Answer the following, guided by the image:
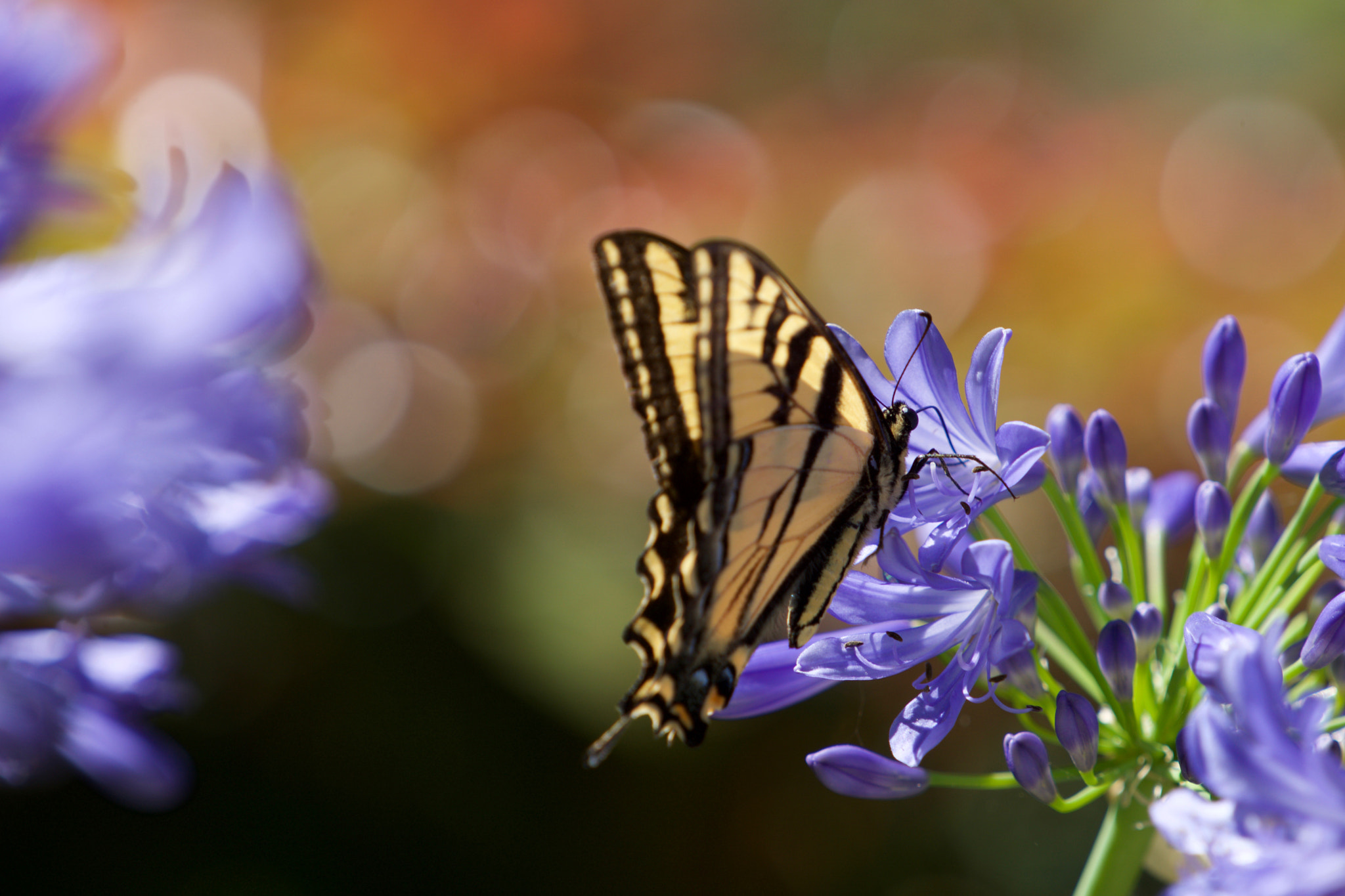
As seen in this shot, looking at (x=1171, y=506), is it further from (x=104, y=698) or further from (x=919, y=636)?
(x=104, y=698)

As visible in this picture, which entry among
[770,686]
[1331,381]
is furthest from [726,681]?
[1331,381]

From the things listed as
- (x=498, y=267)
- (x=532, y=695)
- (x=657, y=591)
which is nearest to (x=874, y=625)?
(x=657, y=591)

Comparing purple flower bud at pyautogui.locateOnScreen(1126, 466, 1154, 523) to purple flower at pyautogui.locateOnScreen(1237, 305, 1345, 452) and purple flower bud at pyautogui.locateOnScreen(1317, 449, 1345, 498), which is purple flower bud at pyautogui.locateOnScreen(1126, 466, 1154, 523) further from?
purple flower bud at pyautogui.locateOnScreen(1317, 449, 1345, 498)

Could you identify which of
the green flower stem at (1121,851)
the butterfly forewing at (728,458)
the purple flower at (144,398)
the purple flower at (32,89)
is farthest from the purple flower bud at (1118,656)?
the purple flower at (32,89)

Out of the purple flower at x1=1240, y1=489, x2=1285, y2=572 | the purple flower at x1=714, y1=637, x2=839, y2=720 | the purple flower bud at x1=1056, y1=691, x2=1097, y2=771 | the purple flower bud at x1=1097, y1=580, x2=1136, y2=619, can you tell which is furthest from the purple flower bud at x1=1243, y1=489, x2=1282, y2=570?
the purple flower at x1=714, y1=637, x2=839, y2=720

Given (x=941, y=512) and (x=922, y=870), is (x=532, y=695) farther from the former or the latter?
(x=941, y=512)

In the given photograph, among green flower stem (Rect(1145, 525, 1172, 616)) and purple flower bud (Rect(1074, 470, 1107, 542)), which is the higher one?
purple flower bud (Rect(1074, 470, 1107, 542))

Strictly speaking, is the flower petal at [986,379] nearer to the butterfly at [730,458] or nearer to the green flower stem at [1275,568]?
the butterfly at [730,458]
